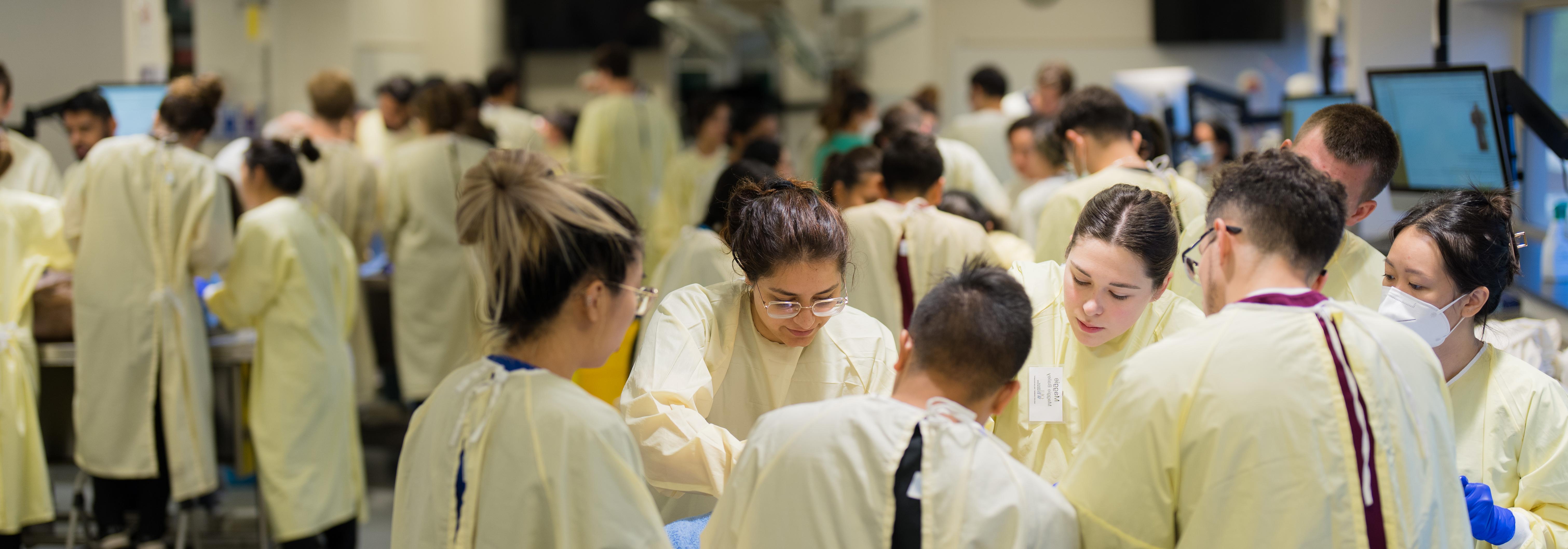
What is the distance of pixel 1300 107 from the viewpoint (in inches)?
151

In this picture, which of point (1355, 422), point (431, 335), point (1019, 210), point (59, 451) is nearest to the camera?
point (1355, 422)

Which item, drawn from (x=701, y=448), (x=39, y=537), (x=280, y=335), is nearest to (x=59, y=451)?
(x=39, y=537)

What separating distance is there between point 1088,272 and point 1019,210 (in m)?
2.65

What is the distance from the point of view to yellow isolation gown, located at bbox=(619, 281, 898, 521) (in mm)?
1715

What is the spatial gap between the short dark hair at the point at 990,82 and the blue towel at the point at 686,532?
410 cm

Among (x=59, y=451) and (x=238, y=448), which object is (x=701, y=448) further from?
(x=59, y=451)

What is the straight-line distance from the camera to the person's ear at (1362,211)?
83.4 inches

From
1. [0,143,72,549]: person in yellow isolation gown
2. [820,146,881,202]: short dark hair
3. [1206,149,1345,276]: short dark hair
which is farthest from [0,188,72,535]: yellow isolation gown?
[1206,149,1345,276]: short dark hair

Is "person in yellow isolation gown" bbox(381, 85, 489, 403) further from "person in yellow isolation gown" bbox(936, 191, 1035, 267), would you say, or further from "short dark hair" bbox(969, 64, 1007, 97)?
"short dark hair" bbox(969, 64, 1007, 97)

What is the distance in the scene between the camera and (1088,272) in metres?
1.82

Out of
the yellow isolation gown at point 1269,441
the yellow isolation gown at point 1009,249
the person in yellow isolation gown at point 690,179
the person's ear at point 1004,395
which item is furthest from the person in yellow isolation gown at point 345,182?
the yellow isolation gown at point 1269,441

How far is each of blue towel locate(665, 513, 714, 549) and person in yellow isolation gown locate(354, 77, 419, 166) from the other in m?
3.82

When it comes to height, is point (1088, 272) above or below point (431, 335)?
above

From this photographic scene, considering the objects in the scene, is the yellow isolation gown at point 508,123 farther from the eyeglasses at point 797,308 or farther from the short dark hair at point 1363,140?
the short dark hair at point 1363,140
